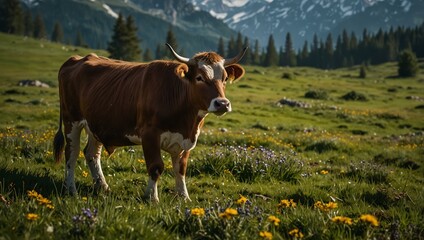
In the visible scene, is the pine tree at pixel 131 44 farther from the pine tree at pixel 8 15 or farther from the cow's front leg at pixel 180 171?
the cow's front leg at pixel 180 171

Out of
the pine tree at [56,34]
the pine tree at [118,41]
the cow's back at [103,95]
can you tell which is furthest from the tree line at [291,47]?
the cow's back at [103,95]

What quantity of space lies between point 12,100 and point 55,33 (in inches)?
5287

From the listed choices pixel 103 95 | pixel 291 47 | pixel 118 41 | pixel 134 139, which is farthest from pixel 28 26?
pixel 134 139

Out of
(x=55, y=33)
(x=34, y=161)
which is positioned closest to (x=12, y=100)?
(x=34, y=161)

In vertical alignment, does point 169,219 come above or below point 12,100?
above

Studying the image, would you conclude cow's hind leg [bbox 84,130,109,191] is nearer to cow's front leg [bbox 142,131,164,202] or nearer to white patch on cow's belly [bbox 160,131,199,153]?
cow's front leg [bbox 142,131,164,202]

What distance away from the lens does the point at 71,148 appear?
829 cm

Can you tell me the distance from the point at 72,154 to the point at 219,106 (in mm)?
3626

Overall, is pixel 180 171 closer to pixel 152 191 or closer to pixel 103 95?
pixel 152 191

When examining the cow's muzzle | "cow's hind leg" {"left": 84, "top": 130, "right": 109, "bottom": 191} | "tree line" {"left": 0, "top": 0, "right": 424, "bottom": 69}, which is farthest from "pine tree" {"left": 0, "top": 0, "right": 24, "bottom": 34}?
the cow's muzzle

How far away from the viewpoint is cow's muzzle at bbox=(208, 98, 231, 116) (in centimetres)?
639

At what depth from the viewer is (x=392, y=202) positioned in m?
7.52

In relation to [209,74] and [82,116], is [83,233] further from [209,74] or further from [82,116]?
[82,116]

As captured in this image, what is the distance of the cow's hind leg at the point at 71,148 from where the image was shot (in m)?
7.60
